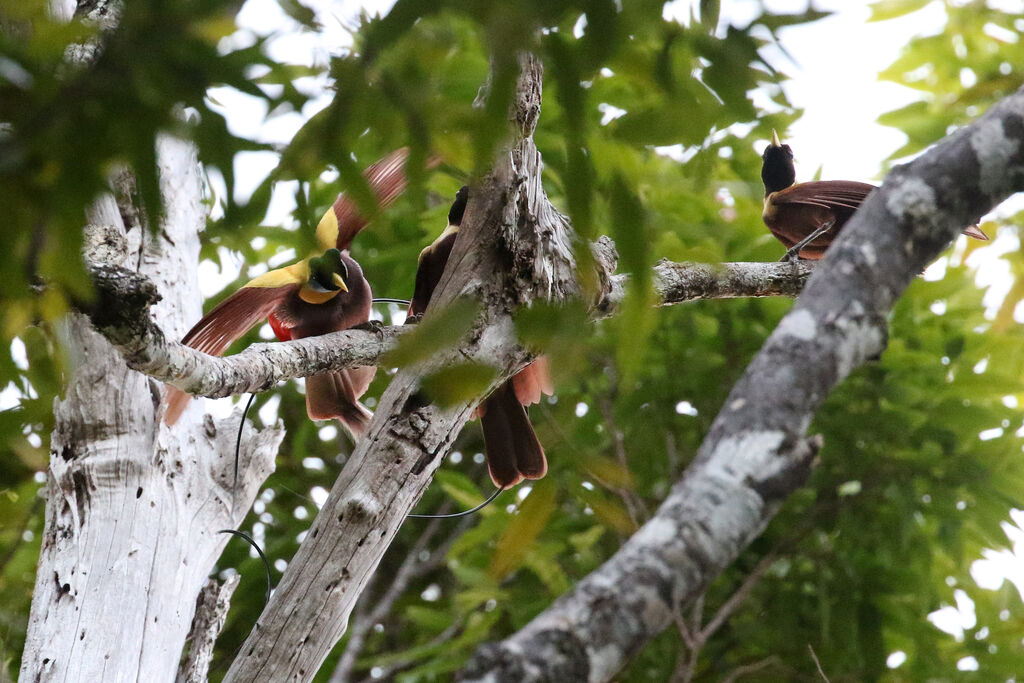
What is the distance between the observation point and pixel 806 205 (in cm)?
232

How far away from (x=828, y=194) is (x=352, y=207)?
4.13 ft

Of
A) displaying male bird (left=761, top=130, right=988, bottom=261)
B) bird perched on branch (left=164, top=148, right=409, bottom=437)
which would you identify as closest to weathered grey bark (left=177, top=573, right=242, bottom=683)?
bird perched on branch (left=164, top=148, right=409, bottom=437)

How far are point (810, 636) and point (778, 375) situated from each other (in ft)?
7.54

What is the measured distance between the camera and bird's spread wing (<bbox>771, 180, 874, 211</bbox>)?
2215 millimetres

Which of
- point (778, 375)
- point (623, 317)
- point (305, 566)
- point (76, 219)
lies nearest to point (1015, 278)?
point (778, 375)

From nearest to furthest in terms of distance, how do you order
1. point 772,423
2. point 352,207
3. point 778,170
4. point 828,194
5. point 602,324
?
1. point 772,423
2. point 602,324
3. point 352,207
4. point 828,194
5. point 778,170

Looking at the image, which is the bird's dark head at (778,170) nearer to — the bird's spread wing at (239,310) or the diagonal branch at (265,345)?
the diagonal branch at (265,345)

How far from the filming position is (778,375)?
785mm

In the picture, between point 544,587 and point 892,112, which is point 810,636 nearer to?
point 544,587

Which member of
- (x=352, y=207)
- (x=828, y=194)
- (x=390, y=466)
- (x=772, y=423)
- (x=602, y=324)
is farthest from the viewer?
(x=828, y=194)

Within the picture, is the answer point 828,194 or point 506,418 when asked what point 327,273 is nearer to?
point 506,418

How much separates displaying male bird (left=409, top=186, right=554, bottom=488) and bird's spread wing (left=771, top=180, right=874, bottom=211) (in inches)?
37.8

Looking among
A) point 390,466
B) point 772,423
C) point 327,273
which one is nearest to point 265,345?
point 390,466

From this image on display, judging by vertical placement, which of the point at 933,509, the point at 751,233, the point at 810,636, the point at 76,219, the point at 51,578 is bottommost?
the point at 51,578
